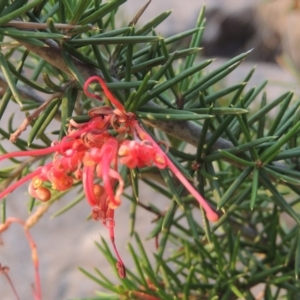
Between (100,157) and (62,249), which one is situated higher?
(100,157)

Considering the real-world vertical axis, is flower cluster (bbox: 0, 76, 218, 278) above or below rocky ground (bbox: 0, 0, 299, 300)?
above

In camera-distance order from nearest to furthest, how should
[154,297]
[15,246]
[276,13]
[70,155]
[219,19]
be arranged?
[70,155]
[154,297]
[15,246]
[276,13]
[219,19]

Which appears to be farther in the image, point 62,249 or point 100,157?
point 62,249

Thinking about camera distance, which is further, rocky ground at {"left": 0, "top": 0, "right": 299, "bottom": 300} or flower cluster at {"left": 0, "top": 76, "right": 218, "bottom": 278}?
rocky ground at {"left": 0, "top": 0, "right": 299, "bottom": 300}

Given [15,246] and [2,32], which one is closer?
[2,32]

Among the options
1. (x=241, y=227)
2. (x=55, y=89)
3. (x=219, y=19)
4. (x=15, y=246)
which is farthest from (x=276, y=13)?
(x=55, y=89)

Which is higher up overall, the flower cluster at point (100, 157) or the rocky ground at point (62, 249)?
the flower cluster at point (100, 157)

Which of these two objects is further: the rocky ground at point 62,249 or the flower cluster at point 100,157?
the rocky ground at point 62,249

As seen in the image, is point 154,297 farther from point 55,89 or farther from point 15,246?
point 15,246
